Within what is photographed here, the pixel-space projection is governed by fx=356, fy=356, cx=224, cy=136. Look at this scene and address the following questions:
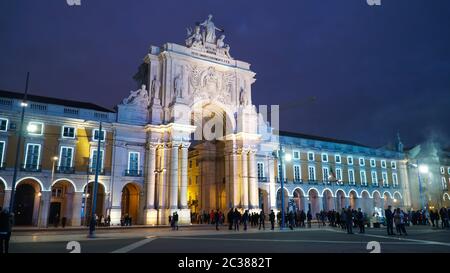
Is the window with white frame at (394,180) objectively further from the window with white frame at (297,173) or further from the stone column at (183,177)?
the stone column at (183,177)

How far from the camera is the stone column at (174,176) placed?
42906 mm

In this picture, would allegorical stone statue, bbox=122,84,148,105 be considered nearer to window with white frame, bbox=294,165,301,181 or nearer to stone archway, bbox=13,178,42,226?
stone archway, bbox=13,178,42,226

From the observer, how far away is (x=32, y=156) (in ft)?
124

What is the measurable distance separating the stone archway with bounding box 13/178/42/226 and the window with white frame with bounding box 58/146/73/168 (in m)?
3.20

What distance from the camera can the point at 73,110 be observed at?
135 feet

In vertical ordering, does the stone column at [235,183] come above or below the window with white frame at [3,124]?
below

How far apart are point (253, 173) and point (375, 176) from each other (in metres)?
30.9

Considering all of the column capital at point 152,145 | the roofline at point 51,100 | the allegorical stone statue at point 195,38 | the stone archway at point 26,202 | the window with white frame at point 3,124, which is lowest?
the stone archway at point 26,202

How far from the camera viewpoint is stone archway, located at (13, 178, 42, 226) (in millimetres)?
38438

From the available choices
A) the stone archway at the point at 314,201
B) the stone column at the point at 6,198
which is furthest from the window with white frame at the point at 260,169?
the stone column at the point at 6,198

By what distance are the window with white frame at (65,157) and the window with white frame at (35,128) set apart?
2.85m
